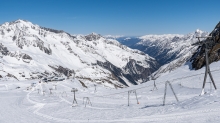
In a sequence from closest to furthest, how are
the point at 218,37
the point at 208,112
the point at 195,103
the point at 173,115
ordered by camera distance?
the point at 208,112, the point at 173,115, the point at 195,103, the point at 218,37

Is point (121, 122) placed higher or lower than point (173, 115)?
lower

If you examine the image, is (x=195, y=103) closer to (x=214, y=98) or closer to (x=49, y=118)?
(x=214, y=98)

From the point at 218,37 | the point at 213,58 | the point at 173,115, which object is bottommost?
the point at 173,115

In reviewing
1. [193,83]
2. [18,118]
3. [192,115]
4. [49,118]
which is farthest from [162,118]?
[193,83]

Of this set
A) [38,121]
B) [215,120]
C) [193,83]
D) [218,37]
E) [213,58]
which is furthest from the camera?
[218,37]

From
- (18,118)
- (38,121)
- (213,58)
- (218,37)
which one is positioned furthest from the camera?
(218,37)

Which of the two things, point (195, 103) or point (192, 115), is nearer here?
point (192, 115)

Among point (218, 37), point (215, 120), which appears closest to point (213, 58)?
point (218, 37)

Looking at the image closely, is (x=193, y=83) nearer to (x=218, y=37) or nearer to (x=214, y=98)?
(x=214, y=98)

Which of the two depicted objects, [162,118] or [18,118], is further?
[18,118]
